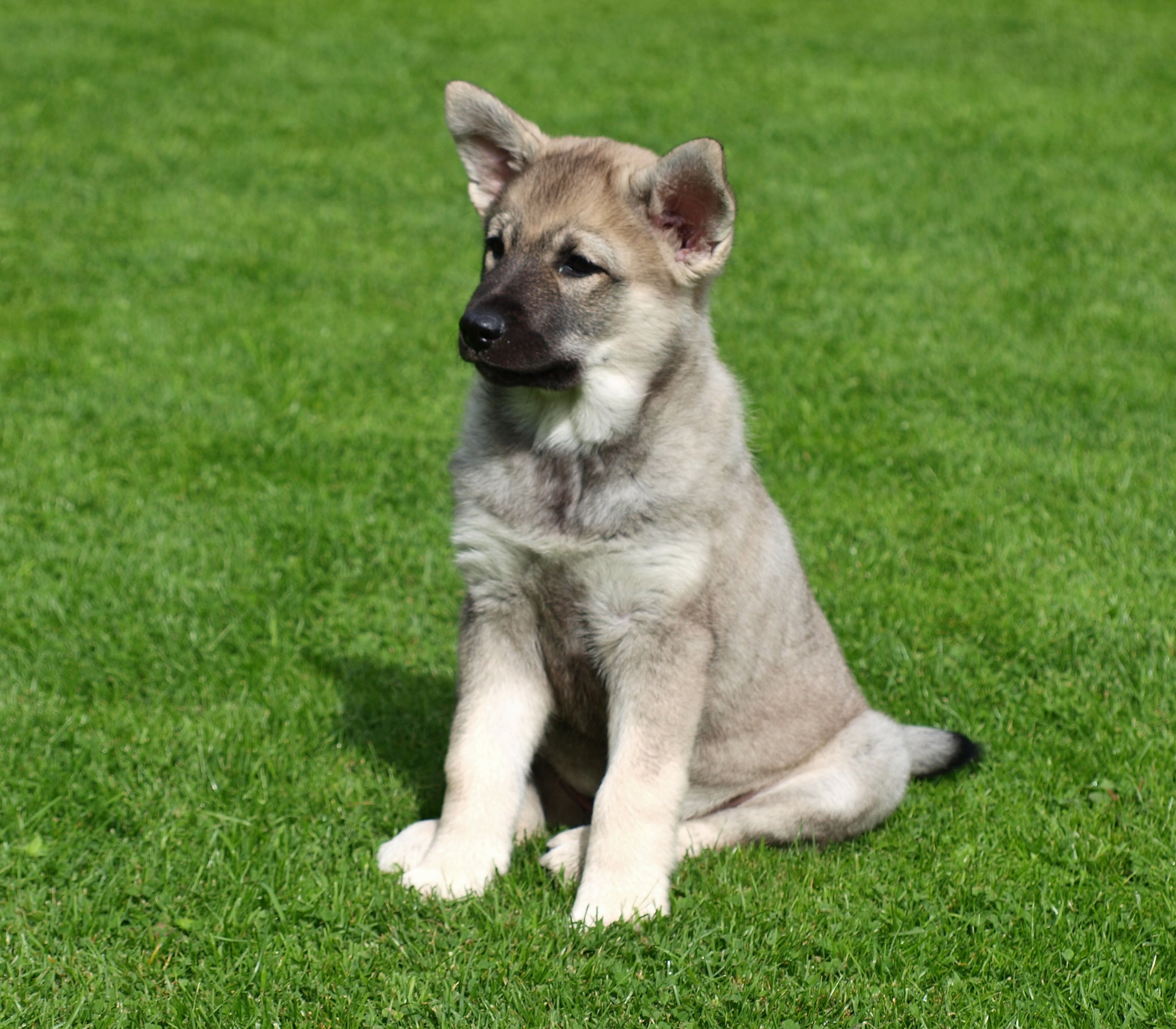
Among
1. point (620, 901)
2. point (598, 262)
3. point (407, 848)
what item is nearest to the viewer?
point (620, 901)

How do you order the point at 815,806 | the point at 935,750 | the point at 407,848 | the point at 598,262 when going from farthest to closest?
the point at 935,750 → the point at 815,806 → the point at 407,848 → the point at 598,262

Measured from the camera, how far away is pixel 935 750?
166 inches

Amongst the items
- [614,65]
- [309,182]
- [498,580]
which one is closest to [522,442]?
[498,580]

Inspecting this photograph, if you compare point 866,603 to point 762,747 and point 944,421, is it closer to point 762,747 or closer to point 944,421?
point 762,747

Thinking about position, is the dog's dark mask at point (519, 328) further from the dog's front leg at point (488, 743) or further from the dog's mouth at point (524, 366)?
the dog's front leg at point (488, 743)

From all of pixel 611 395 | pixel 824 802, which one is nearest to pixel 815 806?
pixel 824 802

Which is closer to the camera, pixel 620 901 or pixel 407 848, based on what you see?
pixel 620 901

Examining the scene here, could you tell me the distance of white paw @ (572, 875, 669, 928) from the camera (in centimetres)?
349

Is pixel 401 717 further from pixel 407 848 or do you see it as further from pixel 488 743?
pixel 488 743

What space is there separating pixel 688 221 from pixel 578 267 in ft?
1.15

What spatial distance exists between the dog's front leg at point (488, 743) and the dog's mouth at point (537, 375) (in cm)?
66

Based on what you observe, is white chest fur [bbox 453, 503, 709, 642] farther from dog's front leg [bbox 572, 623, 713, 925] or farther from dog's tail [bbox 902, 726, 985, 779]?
dog's tail [bbox 902, 726, 985, 779]

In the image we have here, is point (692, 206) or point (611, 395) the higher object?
point (692, 206)

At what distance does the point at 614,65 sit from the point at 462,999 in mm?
11972
